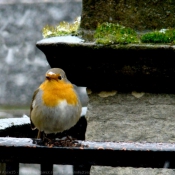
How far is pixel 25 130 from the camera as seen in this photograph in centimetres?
402

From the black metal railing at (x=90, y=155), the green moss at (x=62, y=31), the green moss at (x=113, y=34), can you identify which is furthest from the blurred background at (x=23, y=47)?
the black metal railing at (x=90, y=155)

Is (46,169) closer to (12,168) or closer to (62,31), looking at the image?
(12,168)

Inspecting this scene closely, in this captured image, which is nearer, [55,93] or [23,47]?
[55,93]

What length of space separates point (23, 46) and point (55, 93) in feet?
24.1

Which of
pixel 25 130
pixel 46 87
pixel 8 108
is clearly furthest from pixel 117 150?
pixel 8 108

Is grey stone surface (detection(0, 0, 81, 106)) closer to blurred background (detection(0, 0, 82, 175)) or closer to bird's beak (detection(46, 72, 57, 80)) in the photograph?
blurred background (detection(0, 0, 82, 175))

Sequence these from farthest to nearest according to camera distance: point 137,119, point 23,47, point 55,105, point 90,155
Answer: point 23,47 → point 137,119 → point 55,105 → point 90,155

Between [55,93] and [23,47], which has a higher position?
[55,93]

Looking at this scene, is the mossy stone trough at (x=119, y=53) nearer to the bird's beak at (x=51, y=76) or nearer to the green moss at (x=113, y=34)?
the green moss at (x=113, y=34)

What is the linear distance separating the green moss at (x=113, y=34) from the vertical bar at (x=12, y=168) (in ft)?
4.11

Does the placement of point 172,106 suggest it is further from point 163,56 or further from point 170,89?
point 163,56

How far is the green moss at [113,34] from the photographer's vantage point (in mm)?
3125

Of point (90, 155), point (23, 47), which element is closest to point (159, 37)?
point (90, 155)

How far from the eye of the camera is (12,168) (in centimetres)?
196
